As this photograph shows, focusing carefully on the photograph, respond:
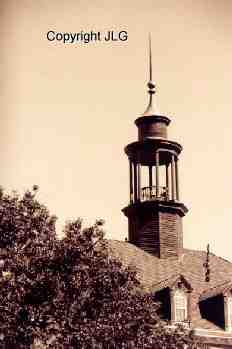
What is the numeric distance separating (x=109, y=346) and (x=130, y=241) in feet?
74.6

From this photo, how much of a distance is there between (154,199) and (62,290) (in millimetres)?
22356

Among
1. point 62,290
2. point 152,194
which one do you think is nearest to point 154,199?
point 152,194

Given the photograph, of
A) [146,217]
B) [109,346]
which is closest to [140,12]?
[109,346]

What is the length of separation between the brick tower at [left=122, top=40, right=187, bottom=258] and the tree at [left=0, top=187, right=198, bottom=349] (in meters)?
19.6

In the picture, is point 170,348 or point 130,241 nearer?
point 170,348

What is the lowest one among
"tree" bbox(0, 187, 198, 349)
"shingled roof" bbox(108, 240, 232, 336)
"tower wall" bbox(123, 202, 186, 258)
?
"tree" bbox(0, 187, 198, 349)

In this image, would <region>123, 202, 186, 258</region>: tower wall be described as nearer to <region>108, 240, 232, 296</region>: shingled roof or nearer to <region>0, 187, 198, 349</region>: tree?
<region>108, 240, 232, 296</region>: shingled roof

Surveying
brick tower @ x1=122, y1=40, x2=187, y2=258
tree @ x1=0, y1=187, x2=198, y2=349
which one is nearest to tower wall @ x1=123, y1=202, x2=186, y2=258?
brick tower @ x1=122, y1=40, x2=187, y2=258

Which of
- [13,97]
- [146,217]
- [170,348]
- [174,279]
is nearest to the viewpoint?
[13,97]

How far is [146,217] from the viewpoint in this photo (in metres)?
51.2

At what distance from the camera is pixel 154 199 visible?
5116 centimetres

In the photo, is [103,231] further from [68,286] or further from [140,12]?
[140,12]

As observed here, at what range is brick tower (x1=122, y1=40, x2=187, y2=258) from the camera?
168 feet

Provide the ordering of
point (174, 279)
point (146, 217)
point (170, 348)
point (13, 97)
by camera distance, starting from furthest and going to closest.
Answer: point (146, 217), point (174, 279), point (170, 348), point (13, 97)
